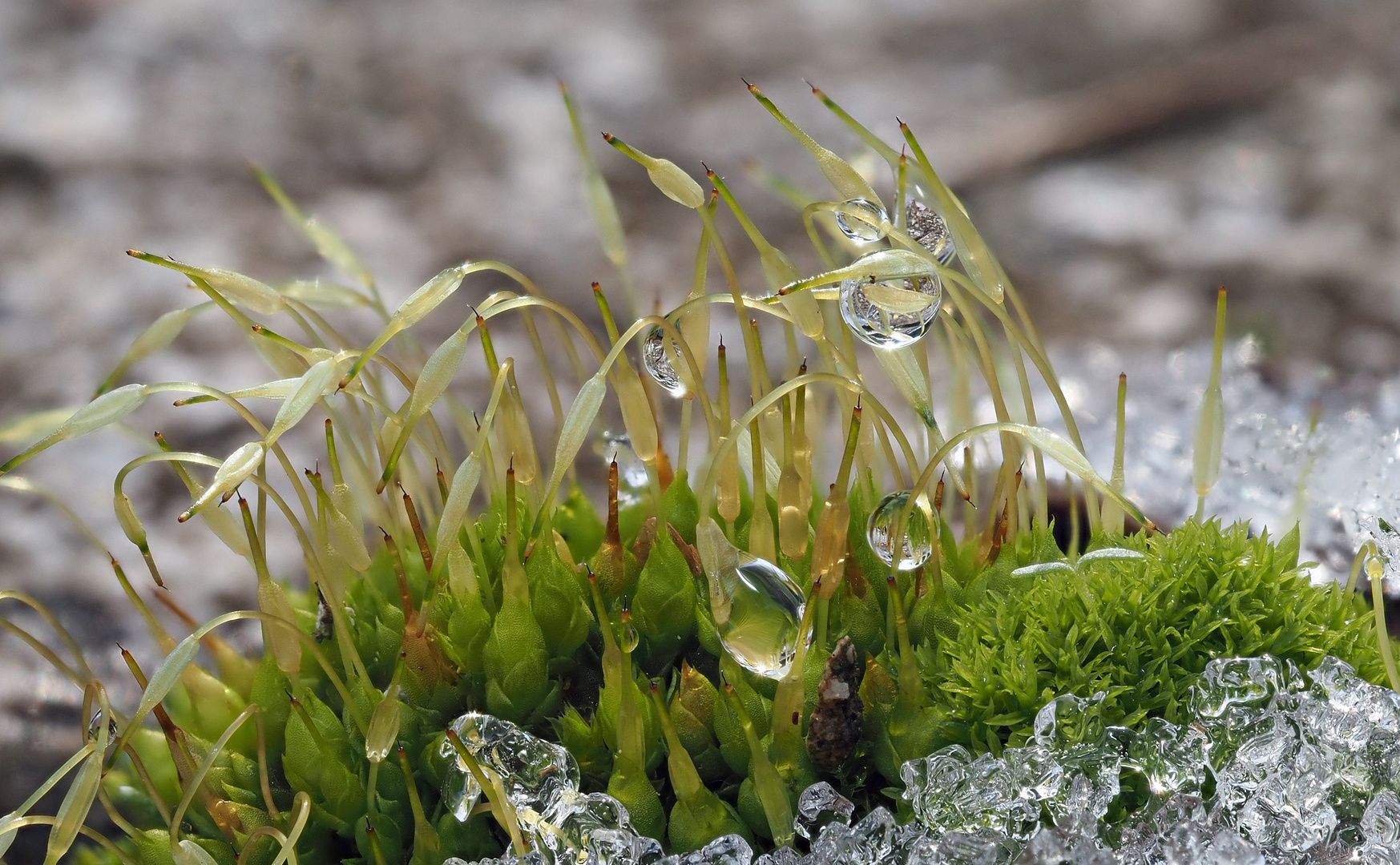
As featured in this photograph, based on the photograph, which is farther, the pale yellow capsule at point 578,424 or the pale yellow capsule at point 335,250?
the pale yellow capsule at point 335,250

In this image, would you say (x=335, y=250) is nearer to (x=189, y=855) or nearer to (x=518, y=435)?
(x=518, y=435)

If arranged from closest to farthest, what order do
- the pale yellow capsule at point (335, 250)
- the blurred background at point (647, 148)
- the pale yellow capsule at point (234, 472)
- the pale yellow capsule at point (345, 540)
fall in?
1. the pale yellow capsule at point (234, 472)
2. the pale yellow capsule at point (345, 540)
3. the pale yellow capsule at point (335, 250)
4. the blurred background at point (647, 148)

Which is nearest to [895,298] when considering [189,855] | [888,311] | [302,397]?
[888,311]

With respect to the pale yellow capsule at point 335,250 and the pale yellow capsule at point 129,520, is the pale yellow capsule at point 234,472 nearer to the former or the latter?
the pale yellow capsule at point 129,520

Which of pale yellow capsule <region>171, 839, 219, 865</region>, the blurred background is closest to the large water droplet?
pale yellow capsule <region>171, 839, 219, 865</region>

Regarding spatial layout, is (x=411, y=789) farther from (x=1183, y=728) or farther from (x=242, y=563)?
(x=242, y=563)

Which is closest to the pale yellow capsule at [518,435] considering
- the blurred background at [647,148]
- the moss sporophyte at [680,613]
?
the moss sporophyte at [680,613]

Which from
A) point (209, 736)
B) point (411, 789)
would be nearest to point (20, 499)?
point (209, 736)

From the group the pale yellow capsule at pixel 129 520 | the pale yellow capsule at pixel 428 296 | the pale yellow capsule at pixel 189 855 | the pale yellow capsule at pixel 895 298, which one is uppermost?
the pale yellow capsule at pixel 895 298
